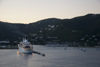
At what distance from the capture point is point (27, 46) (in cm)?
6994

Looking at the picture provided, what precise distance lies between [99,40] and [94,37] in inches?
125

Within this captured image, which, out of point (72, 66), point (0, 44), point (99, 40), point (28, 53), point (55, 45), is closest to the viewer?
point (72, 66)

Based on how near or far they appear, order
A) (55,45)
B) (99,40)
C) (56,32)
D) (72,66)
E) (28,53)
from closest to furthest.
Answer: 1. (72,66)
2. (28,53)
3. (99,40)
4. (55,45)
5. (56,32)

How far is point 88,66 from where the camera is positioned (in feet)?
129

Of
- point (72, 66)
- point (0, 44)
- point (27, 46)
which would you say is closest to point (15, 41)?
point (0, 44)

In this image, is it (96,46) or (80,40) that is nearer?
(96,46)

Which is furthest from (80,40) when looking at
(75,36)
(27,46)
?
(27,46)

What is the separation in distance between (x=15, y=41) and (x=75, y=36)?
29.7m

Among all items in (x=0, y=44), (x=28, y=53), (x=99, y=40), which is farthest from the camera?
(x=99, y=40)

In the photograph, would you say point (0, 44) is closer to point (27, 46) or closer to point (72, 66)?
point (27, 46)

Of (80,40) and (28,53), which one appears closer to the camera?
(28,53)

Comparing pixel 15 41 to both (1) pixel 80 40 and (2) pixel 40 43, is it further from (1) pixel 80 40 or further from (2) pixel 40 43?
(1) pixel 80 40

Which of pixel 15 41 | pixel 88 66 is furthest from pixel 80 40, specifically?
pixel 88 66

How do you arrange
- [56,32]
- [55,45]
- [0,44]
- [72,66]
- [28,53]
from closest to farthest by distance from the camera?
[72,66], [28,53], [0,44], [55,45], [56,32]
